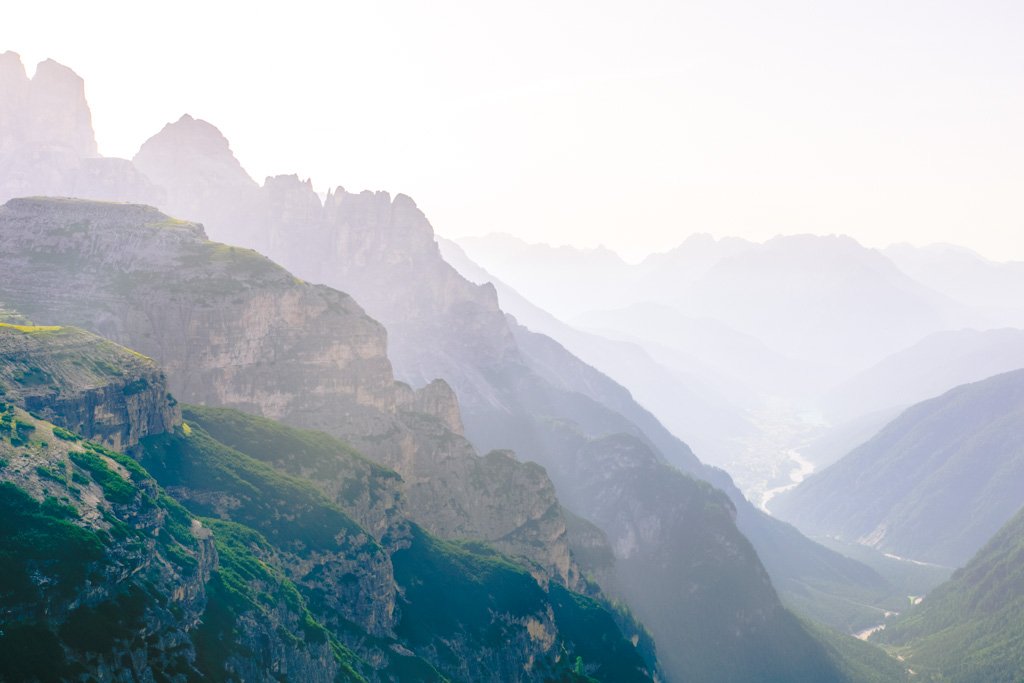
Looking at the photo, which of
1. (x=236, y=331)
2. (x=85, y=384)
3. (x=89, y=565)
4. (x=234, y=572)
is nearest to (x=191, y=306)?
(x=236, y=331)

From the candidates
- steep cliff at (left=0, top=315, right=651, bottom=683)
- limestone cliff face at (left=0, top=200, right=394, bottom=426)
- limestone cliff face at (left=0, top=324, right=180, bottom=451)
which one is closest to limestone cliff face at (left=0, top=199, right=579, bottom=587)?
limestone cliff face at (left=0, top=200, right=394, bottom=426)

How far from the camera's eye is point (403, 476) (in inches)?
7170

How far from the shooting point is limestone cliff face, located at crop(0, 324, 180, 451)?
350ft

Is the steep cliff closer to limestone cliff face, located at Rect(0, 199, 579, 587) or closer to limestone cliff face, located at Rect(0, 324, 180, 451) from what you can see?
limestone cliff face, located at Rect(0, 324, 180, 451)

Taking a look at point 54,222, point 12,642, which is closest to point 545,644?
point 12,642

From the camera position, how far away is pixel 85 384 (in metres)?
114

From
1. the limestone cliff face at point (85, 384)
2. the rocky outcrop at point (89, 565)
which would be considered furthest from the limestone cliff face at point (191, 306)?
the rocky outcrop at point (89, 565)

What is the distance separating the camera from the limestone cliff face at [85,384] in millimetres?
106750

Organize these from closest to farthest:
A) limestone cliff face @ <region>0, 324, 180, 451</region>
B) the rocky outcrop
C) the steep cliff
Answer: the rocky outcrop < the steep cliff < limestone cliff face @ <region>0, 324, 180, 451</region>

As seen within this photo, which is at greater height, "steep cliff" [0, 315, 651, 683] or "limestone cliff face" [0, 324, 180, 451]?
"limestone cliff face" [0, 324, 180, 451]

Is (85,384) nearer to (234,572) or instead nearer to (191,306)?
(234,572)

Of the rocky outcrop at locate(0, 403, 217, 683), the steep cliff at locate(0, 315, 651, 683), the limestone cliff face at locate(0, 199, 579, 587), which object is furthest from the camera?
the limestone cliff face at locate(0, 199, 579, 587)

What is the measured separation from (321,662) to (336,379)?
323 feet

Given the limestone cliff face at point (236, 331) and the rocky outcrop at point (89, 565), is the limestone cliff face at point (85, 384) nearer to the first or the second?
the rocky outcrop at point (89, 565)
